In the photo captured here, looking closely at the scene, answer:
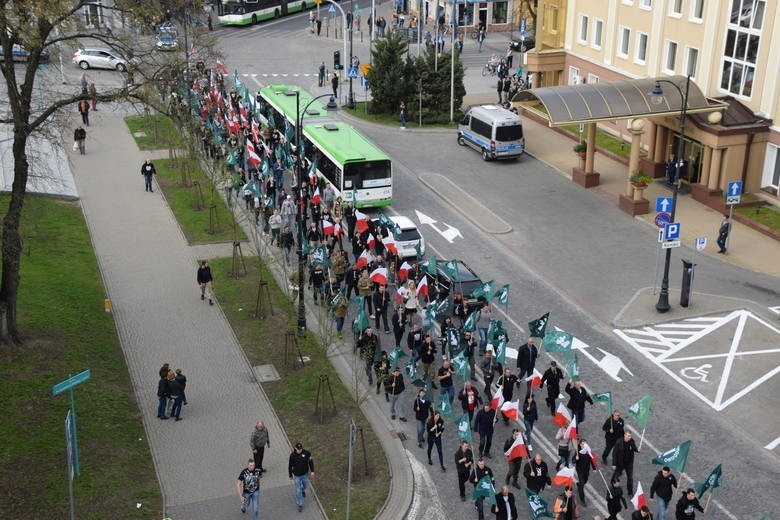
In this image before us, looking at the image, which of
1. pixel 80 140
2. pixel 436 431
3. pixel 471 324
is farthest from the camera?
pixel 80 140

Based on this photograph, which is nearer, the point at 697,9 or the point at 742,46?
the point at 742,46

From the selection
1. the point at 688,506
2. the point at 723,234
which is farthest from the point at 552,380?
the point at 723,234

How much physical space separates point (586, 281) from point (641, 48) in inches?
729

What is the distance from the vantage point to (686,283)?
1184 inches

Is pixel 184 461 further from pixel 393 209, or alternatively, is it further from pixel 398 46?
pixel 398 46

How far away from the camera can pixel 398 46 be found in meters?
52.8

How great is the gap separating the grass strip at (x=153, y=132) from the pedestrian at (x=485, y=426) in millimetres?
29285

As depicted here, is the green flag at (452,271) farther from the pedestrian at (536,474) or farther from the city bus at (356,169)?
the pedestrian at (536,474)

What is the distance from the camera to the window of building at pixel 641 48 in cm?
4628

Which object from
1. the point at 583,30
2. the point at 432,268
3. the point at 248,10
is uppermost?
the point at 583,30

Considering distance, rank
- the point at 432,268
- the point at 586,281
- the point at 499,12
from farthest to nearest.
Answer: the point at 499,12
the point at 586,281
the point at 432,268

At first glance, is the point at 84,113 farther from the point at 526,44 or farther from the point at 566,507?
the point at 566,507

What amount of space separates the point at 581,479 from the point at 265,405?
27.4 feet

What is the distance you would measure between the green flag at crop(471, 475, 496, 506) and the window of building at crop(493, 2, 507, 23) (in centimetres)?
6437
